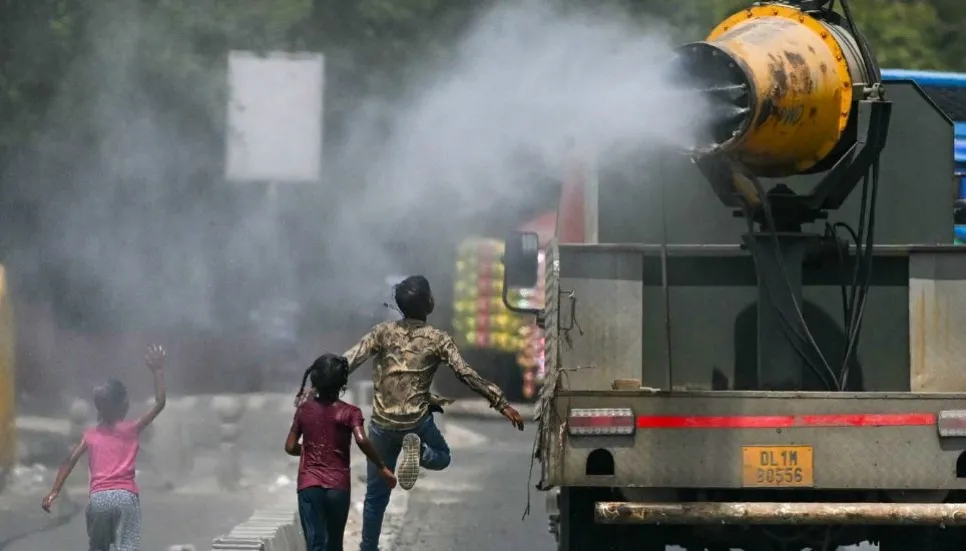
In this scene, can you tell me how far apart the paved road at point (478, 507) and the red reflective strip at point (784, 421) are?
3.34 meters

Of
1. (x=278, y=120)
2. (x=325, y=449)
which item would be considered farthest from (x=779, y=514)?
(x=278, y=120)

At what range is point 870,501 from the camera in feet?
24.6

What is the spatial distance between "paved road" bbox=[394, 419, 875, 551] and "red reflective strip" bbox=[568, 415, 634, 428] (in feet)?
12.4

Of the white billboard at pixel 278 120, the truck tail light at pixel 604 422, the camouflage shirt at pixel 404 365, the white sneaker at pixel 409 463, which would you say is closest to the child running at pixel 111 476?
the camouflage shirt at pixel 404 365

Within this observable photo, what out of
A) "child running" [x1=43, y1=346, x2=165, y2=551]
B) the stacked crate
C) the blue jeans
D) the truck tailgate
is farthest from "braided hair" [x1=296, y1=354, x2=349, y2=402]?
the stacked crate

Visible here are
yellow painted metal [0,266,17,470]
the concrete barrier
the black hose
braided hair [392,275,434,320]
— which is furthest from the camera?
yellow painted metal [0,266,17,470]

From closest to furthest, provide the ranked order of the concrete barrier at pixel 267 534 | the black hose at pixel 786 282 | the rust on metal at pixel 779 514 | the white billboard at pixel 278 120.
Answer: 1. the rust on metal at pixel 779 514
2. the black hose at pixel 786 282
3. the concrete barrier at pixel 267 534
4. the white billboard at pixel 278 120

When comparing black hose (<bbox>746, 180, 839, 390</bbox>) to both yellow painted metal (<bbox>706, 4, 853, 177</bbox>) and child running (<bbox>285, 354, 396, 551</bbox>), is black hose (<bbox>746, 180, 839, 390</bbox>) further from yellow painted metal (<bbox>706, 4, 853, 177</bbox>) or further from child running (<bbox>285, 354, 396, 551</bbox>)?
child running (<bbox>285, 354, 396, 551</bbox>)

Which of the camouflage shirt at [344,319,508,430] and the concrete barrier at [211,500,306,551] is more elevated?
the camouflage shirt at [344,319,508,430]

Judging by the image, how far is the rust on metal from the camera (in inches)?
284

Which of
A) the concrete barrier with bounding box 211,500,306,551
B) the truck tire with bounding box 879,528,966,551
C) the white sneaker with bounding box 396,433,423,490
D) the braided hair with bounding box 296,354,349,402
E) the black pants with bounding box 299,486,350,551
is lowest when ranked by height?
the concrete barrier with bounding box 211,500,306,551

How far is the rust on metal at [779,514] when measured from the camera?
284 inches

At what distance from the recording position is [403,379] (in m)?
8.72

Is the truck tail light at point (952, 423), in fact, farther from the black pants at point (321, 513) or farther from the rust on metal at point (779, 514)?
the black pants at point (321, 513)
